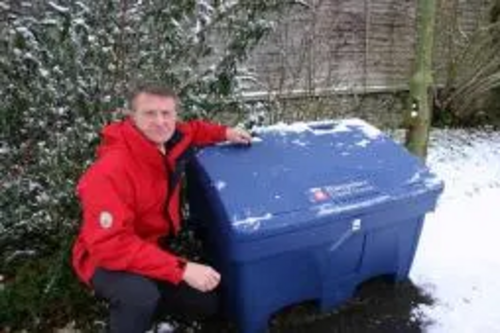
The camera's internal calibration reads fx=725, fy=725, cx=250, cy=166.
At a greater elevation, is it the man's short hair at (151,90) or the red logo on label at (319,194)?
the man's short hair at (151,90)

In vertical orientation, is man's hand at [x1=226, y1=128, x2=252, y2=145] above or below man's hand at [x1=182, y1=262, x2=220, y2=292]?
above

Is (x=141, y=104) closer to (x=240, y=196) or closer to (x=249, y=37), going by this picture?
(x=240, y=196)

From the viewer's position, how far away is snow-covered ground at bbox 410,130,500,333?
4.29 metres

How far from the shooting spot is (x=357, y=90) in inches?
336

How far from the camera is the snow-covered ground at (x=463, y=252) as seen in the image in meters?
4.29

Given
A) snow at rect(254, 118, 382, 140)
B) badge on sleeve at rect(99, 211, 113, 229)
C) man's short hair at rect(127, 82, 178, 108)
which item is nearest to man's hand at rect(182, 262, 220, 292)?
badge on sleeve at rect(99, 211, 113, 229)

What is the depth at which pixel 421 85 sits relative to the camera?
5.55 m

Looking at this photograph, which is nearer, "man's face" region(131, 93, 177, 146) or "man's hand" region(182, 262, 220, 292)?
"man's hand" region(182, 262, 220, 292)

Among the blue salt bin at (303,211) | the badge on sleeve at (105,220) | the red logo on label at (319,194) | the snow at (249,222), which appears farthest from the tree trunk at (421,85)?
the badge on sleeve at (105,220)

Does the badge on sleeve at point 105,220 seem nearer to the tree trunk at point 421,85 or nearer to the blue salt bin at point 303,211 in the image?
the blue salt bin at point 303,211

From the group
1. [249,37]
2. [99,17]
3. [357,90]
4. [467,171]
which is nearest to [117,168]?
[99,17]

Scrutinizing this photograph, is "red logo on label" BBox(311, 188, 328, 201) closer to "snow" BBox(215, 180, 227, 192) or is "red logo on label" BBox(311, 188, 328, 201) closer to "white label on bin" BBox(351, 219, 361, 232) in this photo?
"white label on bin" BBox(351, 219, 361, 232)

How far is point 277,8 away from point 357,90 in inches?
161

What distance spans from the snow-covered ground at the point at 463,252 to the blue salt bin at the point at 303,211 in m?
0.51
